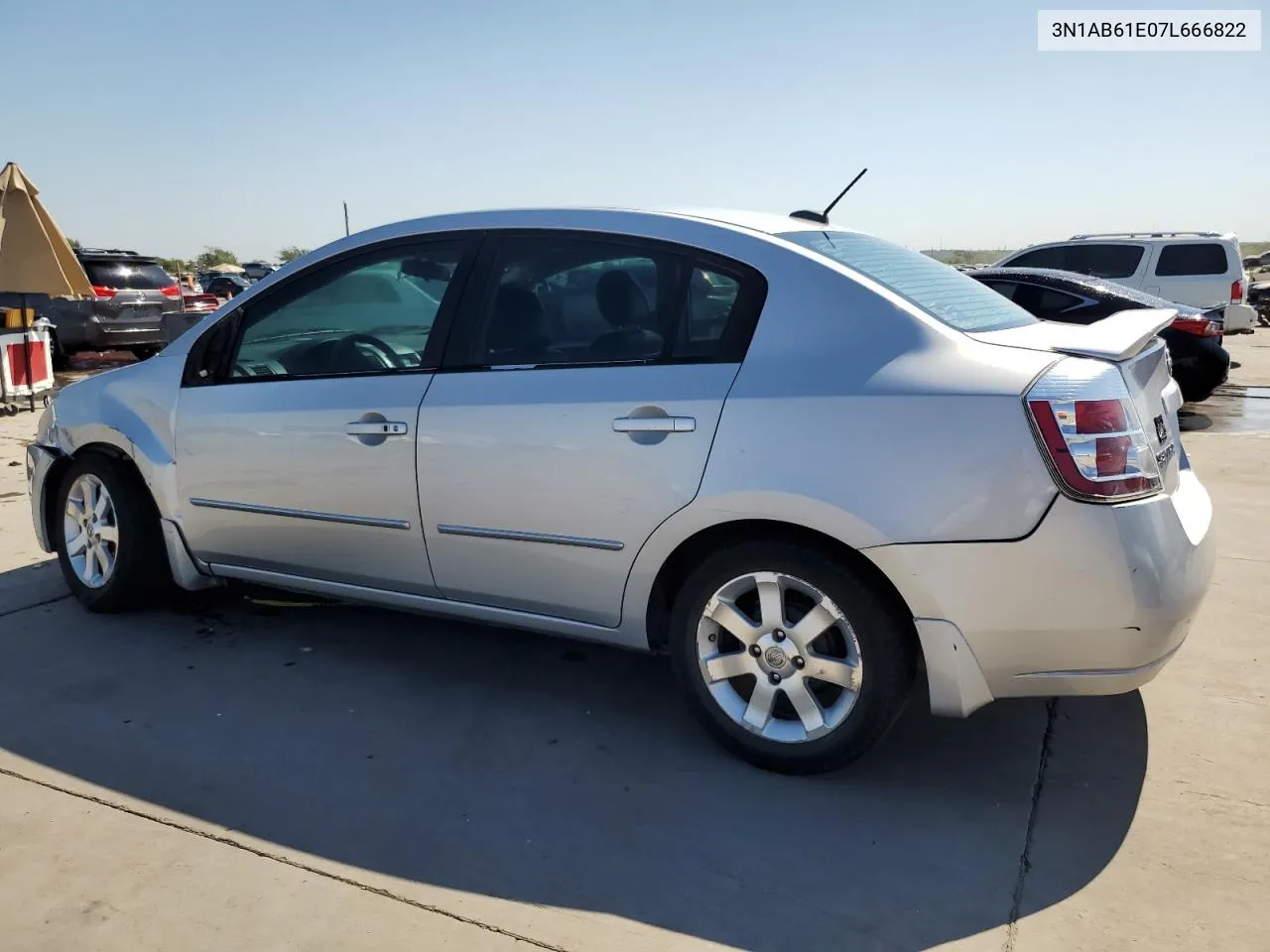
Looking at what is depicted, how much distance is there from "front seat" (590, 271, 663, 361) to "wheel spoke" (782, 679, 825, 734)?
1073mm

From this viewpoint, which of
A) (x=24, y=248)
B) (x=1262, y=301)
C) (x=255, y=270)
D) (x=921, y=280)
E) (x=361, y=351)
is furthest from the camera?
(x=255, y=270)

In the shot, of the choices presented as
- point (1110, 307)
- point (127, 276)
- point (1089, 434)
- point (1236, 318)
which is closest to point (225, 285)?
point (127, 276)

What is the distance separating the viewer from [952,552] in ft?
9.20

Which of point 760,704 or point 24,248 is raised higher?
point 24,248

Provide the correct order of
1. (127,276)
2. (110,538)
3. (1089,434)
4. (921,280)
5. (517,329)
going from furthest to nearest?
(127,276)
(110,538)
(517,329)
(921,280)
(1089,434)

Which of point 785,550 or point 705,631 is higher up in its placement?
point 785,550

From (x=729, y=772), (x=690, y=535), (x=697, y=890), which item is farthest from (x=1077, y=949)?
(x=690, y=535)

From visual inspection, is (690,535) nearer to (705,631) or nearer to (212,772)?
(705,631)

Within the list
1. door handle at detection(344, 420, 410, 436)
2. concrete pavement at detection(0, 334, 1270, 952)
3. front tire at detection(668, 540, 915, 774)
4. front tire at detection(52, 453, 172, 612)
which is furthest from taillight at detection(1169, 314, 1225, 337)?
front tire at detection(52, 453, 172, 612)

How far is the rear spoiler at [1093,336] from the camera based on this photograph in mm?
2885

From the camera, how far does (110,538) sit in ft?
14.7

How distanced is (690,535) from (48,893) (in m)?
1.90

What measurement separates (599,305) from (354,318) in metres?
1.10

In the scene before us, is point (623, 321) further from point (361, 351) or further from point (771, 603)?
point (361, 351)
